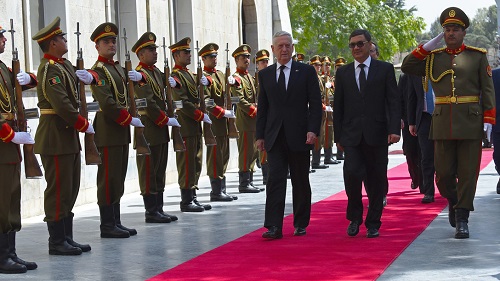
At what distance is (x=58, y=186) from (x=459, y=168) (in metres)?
3.61

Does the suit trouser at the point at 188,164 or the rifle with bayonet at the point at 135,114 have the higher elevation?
the rifle with bayonet at the point at 135,114

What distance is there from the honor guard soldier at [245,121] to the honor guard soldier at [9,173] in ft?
22.8

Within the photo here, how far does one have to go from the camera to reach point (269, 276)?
8414mm

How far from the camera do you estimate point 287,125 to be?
1062cm

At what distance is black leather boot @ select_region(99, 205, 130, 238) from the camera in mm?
11008

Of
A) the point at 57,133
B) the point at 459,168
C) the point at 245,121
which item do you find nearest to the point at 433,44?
the point at 459,168

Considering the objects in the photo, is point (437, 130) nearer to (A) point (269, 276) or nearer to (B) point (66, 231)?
(A) point (269, 276)

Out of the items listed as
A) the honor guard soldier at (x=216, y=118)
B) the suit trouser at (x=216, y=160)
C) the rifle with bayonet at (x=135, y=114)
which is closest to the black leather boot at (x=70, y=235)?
the rifle with bayonet at (x=135, y=114)

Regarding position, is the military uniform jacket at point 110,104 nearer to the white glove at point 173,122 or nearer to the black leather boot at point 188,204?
the white glove at point 173,122

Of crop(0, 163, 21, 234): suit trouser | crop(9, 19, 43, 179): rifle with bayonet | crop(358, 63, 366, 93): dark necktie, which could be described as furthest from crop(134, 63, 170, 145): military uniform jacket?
crop(0, 163, 21, 234): suit trouser

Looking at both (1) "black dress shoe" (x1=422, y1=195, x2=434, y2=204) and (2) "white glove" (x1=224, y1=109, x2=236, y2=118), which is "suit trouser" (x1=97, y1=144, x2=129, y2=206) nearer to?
(2) "white glove" (x1=224, y1=109, x2=236, y2=118)

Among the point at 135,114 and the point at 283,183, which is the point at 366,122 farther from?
the point at 135,114

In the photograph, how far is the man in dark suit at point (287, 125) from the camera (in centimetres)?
1060

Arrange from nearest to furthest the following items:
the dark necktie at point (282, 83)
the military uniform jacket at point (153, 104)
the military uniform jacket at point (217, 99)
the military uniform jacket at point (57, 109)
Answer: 1. the military uniform jacket at point (57, 109)
2. the dark necktie at point (282, 83)
3. the military uniform jacket at point (153, 104)
4. the military uniform jacket at point (217, 99)
